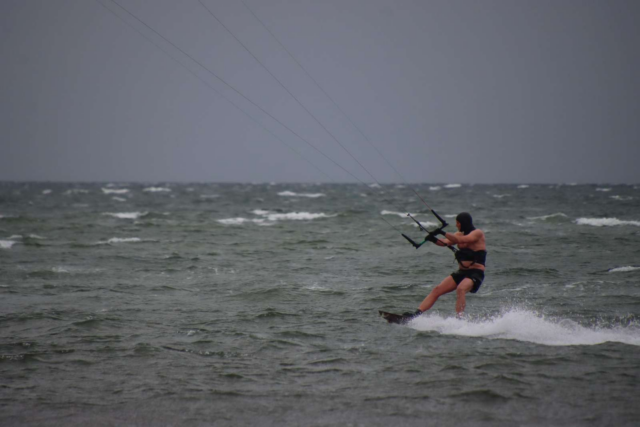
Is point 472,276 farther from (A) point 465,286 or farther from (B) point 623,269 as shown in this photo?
(B) point 623,269

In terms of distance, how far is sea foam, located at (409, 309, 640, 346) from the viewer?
8297mm

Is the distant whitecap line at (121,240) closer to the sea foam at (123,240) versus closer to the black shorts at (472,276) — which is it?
the sea foam at (123,240)

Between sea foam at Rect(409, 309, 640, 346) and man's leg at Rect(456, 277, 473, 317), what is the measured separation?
0.19m

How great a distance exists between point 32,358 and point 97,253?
12.4m

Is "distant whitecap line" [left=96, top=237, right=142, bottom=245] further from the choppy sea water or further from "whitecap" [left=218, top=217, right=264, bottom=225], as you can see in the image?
"whitecap" [left=218, top=217, right=264, bottom=225]

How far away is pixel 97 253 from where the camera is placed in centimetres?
1962

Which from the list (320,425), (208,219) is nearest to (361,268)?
(320,425)

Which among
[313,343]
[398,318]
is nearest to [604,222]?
[398,318]

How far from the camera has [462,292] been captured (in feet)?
30.2

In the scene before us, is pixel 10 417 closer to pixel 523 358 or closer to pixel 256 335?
pixel 256 335

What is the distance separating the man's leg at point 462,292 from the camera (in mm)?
9234

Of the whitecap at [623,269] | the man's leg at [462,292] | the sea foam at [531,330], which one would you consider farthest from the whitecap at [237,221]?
the man's leg at [462,292]

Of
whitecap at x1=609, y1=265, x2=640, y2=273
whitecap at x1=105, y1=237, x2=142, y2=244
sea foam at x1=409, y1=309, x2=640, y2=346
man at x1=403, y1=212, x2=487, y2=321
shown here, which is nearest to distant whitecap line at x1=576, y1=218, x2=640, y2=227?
whitecap at x1=609, y1=265, x2=640, y2=273

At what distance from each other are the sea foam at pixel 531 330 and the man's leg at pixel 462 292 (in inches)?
7.4
